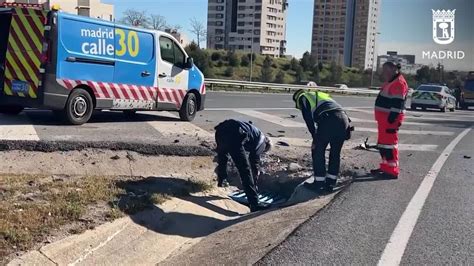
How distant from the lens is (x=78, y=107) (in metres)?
9.94

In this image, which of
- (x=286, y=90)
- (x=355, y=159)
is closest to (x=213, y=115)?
(x=355, y=159)

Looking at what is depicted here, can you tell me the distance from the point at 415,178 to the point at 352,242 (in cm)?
346

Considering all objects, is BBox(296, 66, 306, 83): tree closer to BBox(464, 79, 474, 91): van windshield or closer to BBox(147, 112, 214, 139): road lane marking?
BBox(464, 79, 474, 91): van windshield

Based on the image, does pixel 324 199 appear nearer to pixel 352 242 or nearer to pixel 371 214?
pixel 371 214

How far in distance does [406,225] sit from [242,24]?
345 feet

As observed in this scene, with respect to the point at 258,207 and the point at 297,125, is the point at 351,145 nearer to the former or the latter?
the point at 297,125

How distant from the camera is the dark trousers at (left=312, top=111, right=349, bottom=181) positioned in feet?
23.4

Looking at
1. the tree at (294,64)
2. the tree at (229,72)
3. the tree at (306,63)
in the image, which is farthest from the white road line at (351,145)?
the tree at (306,63)

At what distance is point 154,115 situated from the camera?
13.1m

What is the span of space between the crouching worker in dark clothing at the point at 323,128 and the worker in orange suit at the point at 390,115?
95 centimetres

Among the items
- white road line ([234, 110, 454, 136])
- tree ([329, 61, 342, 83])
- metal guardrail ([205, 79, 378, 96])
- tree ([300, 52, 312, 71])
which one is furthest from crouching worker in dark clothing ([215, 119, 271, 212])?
tree ([300, 52, 312, 71])

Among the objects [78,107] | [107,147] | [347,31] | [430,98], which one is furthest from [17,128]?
[347,31]

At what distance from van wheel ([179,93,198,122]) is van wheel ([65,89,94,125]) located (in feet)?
8.47

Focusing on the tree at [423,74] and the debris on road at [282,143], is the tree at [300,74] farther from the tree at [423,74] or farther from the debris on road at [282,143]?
the debris on road at [282,143]
